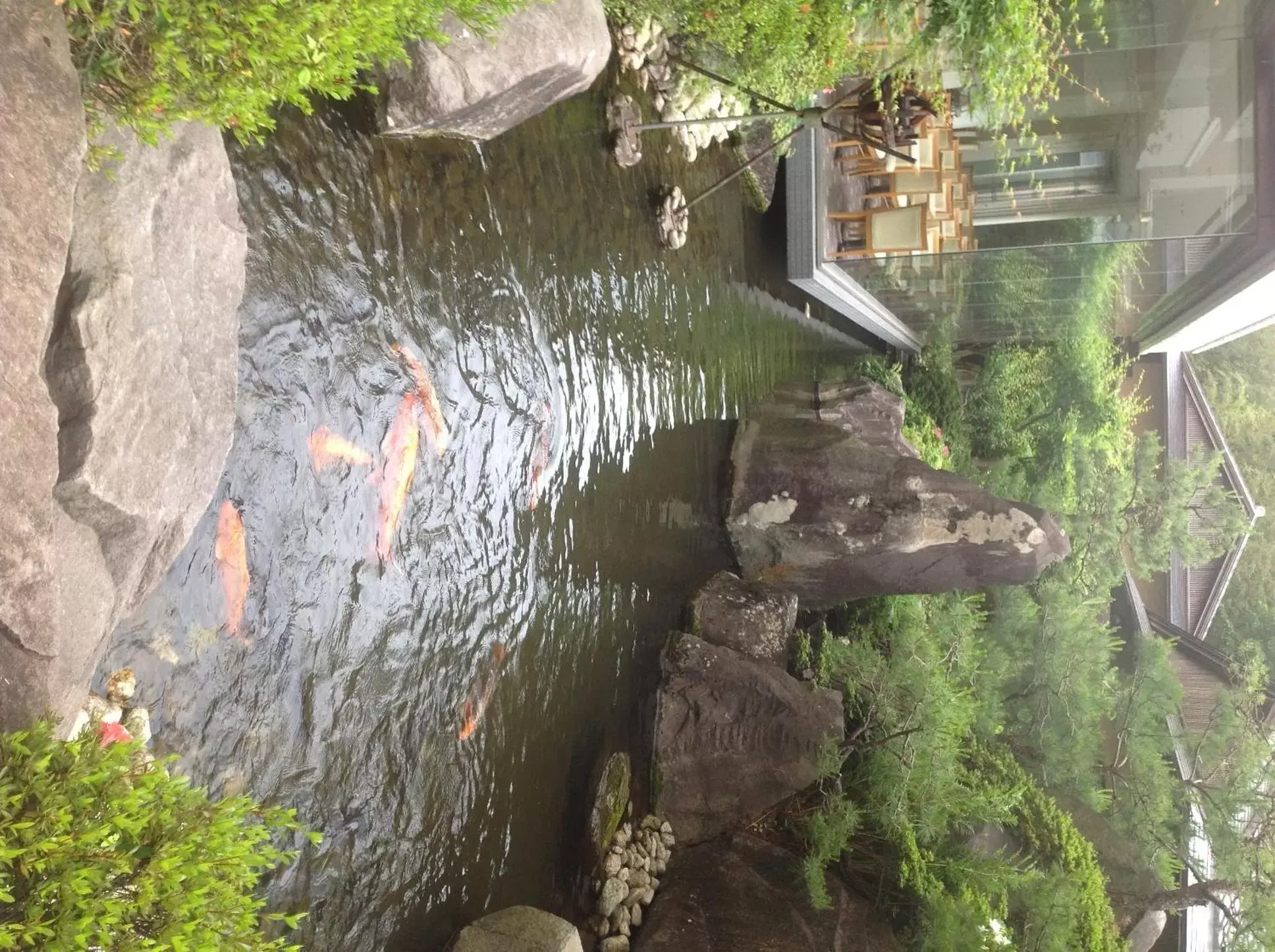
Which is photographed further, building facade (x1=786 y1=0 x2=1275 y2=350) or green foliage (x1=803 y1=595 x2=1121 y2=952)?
building facade (x1=786 y1=0 x2=1275 y2=350)

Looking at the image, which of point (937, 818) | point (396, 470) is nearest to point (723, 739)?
point (937, 818)

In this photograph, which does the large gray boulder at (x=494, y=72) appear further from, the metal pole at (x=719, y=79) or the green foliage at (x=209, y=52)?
the metal pole at (x=719, y=79)

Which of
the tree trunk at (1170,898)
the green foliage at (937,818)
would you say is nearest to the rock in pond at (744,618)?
the green foliage at (937,818)

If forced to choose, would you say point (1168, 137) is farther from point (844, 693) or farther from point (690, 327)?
point (844, 693)

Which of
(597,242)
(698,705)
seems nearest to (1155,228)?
(597,242)

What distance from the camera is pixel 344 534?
5.47 m

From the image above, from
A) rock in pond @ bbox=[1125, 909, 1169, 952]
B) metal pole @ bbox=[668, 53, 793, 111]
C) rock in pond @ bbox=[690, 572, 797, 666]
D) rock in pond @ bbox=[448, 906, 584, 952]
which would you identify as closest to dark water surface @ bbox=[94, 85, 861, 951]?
rock in pond @ bbox=[448, 906, 584, 952]

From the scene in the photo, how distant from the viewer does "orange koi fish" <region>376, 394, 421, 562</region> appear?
18.8ft

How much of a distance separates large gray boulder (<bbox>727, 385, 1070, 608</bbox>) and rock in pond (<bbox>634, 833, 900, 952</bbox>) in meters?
3.03

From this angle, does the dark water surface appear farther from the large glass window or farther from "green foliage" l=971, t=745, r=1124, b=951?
"green foliage" l=971, t=745, r=1124, b=951

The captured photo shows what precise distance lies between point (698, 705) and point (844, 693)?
2575 millimetres

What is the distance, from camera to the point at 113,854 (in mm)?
2822

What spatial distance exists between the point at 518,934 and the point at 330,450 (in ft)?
11.0

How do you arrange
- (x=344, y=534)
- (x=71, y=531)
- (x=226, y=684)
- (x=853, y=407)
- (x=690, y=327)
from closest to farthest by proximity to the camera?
(x=71, y=531) < (x=226, y=684) < (x=344, y=534) < (x=690, y=327) < (x=853, y=407)
